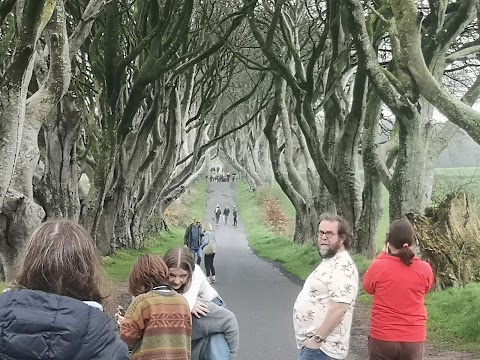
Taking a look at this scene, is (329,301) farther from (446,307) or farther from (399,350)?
(446,307)

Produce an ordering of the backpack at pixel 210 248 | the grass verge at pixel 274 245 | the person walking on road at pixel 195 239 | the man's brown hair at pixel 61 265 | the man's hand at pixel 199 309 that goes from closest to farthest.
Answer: the man's brown hair at pixel 61 265, the man's hand at pixel 199 309, the backpack at pixel 210 248, the person walking on road at pixel 195 239, the grass verge at pixel 274 245

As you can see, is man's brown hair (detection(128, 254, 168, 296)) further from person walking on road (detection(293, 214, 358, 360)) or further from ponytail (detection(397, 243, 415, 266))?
ponytail (detection(397, 243, 415, 266))

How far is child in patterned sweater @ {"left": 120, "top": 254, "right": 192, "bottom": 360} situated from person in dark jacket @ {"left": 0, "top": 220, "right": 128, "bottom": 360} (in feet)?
3.19

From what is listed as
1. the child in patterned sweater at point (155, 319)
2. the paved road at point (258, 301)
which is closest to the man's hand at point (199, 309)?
the child in patterned sweater at point (155, 319)

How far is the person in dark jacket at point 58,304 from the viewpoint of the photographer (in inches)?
97.0

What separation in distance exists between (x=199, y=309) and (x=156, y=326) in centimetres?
44

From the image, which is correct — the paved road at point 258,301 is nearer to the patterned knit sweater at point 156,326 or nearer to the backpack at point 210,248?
the backpack at point 210,248

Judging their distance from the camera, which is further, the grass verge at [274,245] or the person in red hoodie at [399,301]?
the grass verge at [274,245]

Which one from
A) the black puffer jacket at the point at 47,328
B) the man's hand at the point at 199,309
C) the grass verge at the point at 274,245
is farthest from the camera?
the grass verge at the point at 274,245

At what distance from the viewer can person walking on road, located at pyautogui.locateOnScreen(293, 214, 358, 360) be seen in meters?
4.46

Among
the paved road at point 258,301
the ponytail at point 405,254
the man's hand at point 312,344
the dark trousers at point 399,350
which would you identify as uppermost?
the ponytail at point 405,254

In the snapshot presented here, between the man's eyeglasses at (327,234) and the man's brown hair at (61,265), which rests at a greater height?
the man's eyeglasses at (327,234)

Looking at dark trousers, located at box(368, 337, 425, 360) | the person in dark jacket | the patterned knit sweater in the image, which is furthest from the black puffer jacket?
dark trousers, located at box(368, 337, 425, 360)

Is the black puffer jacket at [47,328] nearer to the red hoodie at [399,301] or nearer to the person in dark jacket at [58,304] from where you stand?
the person in dark jacket at [58,304]
